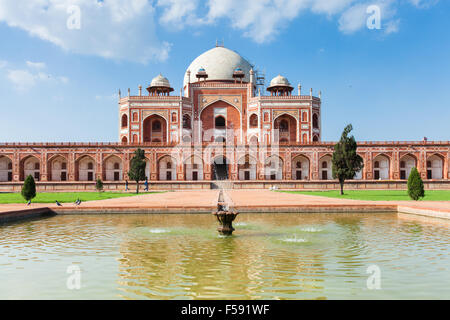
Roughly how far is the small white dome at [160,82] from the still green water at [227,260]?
100 ft

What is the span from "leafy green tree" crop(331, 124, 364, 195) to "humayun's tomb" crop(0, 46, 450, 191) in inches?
221

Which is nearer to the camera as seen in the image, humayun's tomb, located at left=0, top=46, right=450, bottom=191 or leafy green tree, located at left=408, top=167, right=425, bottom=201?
leafy green tree, located at left=408, top=167, right=425, bottom=201

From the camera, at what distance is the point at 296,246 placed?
6.59 m

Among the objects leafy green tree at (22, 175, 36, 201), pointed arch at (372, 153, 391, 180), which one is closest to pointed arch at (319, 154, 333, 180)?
pointed arch at (372, 153, 391, 180)

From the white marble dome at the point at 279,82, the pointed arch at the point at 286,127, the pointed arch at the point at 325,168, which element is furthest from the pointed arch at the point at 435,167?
the white marble dome at the point at 279,82

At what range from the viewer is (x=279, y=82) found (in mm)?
38938

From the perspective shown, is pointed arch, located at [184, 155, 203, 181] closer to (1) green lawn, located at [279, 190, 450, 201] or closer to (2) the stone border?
(1) green lawn, located at [279, 190, 450, 201]

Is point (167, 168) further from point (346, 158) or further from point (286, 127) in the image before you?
point (346, 158)

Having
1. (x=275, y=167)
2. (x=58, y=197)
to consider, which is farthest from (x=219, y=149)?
(x=58, y=197)

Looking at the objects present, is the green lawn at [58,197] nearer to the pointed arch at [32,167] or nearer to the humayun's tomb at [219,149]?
the humayun's tomb at [219,149]

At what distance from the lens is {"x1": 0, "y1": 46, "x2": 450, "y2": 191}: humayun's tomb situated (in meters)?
31.9

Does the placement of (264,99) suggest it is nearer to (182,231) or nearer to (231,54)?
(231,54)

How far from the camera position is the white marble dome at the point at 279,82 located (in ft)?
127
